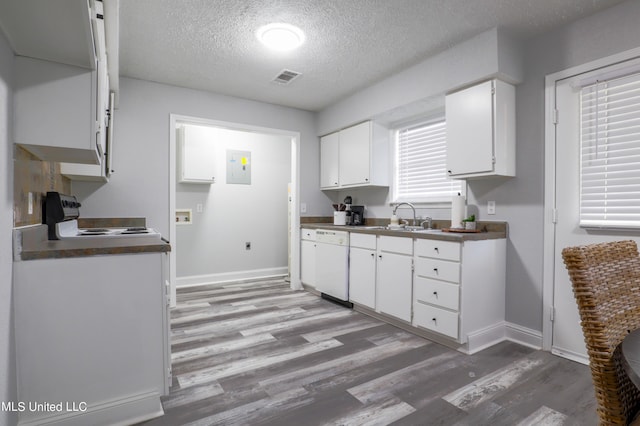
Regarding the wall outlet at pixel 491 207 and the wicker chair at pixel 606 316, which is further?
the wall outlet at pixel 491 207

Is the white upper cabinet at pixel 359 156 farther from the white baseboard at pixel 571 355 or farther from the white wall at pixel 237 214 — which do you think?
the white baseboard at pixel 571 355

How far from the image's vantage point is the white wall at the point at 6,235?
1314mm

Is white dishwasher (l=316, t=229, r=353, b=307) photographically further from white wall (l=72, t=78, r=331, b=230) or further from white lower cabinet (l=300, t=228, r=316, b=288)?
white wall (l=72, t=78, r=331, b=230)

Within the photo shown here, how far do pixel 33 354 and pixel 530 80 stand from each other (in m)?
3.57

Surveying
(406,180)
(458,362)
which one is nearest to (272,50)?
(406,180)

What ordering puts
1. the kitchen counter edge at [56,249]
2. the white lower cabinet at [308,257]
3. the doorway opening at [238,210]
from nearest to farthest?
the kitchen counter edge at [56,249], the white lower cabinet at [308,257], the doorway opening at [238,210]

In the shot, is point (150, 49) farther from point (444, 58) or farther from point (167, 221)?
point (444, 58)

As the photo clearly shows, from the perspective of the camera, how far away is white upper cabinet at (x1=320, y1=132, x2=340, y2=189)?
14.4 ft

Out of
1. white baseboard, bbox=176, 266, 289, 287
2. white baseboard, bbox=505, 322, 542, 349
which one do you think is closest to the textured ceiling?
white baseboard, bbox=505, 322, 542, 349

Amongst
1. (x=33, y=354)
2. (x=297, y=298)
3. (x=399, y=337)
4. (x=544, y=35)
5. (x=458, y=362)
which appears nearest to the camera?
(x=33, y=354)

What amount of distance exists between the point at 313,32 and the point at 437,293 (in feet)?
7.42

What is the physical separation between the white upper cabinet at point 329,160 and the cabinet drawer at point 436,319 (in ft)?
6.81

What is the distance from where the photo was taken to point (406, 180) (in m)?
3.84

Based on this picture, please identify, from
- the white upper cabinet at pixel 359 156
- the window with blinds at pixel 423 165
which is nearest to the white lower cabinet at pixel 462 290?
the window with blinds at pixel 423 165
